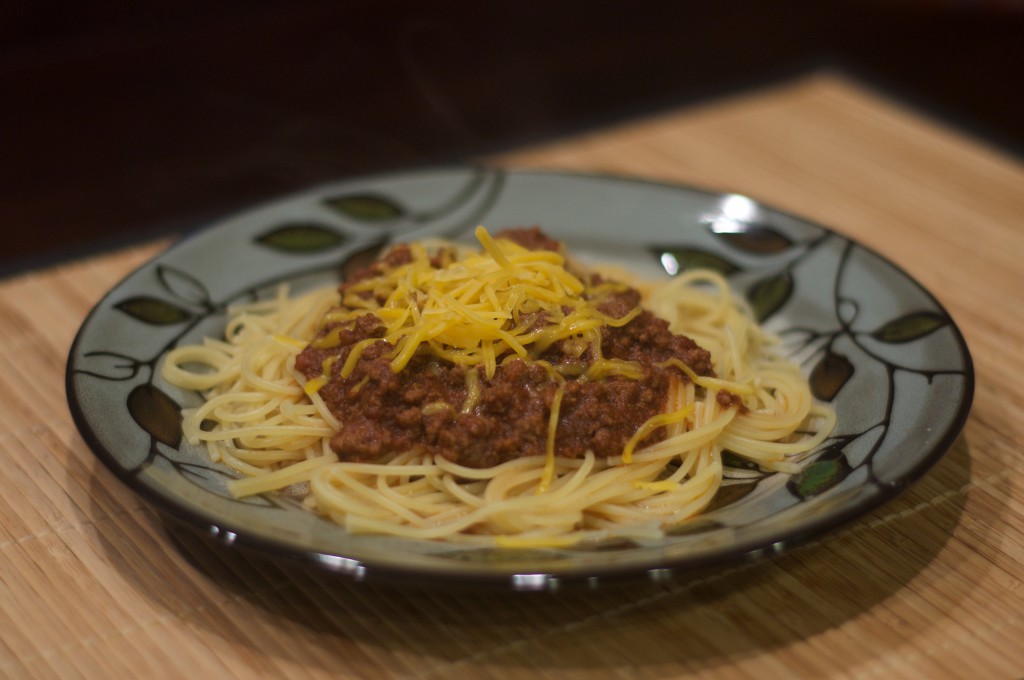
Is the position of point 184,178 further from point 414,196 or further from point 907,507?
point 907,507

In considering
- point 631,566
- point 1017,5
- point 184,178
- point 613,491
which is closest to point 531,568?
point 631,566

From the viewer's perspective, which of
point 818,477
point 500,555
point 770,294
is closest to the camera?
point 500,555

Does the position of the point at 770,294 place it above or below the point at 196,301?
above

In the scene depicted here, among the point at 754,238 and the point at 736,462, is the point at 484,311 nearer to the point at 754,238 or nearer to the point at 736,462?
the point at 736,462

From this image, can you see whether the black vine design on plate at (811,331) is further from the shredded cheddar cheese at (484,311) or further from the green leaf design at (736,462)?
the shredded cheddar cheese at (484,311)

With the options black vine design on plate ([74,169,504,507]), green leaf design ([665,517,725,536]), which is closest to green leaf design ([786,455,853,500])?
green leaf design ([665,517,725,536])

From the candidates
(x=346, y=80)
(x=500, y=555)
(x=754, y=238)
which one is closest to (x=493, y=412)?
(x=500, y=555)

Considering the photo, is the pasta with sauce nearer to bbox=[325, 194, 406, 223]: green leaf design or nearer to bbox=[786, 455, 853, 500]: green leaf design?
bbox=[786, 455, 853, 500]: green leaf design
